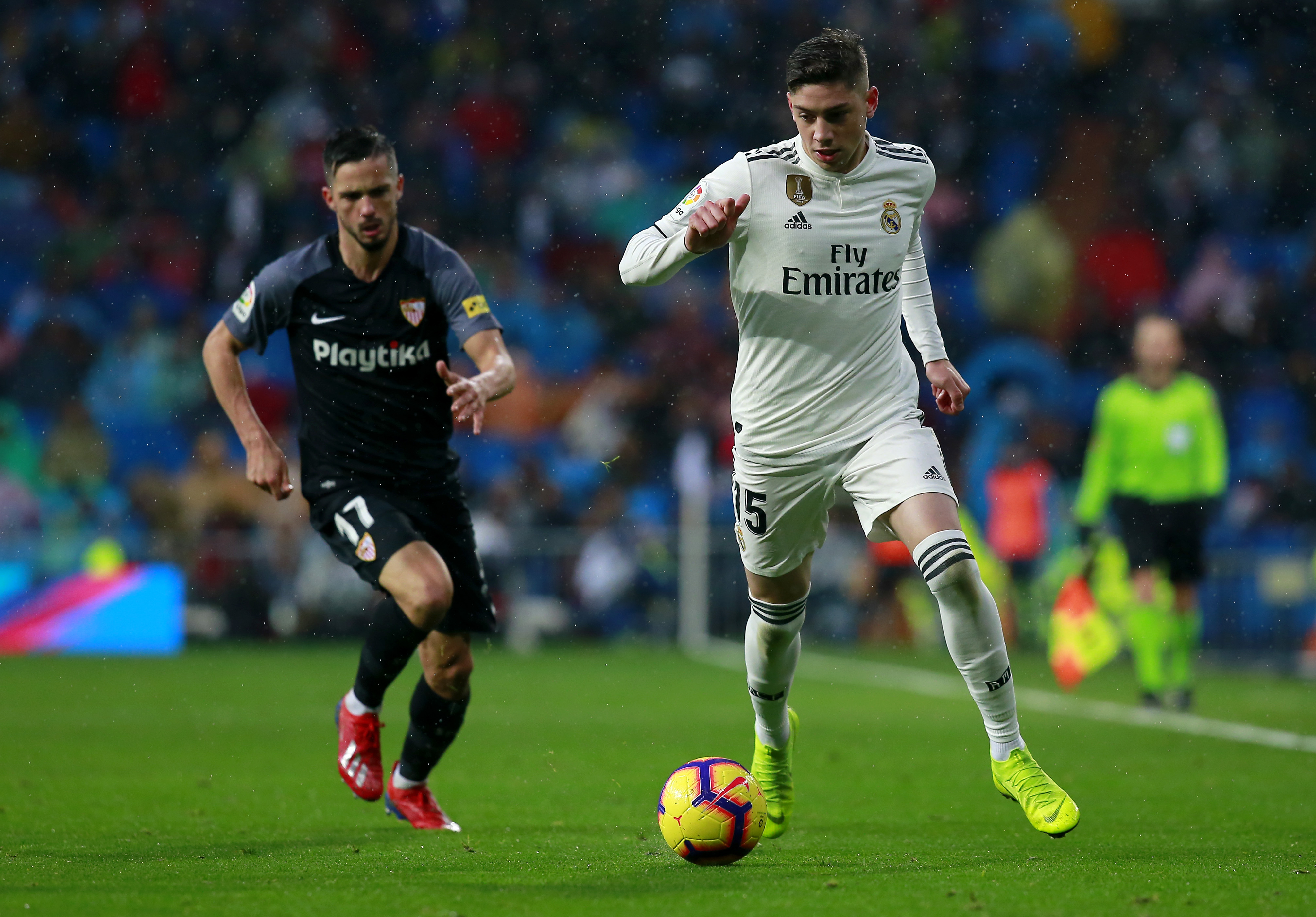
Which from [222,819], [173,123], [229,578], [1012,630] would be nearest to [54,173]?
[173,123]

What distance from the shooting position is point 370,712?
20.5ft

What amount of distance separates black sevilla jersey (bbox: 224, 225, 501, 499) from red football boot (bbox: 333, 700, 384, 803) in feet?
2.85

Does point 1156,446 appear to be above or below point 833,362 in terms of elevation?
below

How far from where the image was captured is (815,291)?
218 inches

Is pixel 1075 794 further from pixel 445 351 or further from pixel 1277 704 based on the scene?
pixel 1277 704

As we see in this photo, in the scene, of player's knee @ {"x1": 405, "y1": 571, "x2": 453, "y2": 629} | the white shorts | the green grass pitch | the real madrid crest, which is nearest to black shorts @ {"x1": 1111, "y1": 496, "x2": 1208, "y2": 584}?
the green grass pitch

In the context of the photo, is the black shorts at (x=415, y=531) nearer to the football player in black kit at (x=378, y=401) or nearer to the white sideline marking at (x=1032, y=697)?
the football player in black kit at (x=378, y=401)

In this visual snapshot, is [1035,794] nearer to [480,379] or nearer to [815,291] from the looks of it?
[815,291]

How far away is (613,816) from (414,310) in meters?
2.05

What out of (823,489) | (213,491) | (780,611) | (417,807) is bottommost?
(213,491)

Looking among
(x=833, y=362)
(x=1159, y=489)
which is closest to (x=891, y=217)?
(x=833, y=362)

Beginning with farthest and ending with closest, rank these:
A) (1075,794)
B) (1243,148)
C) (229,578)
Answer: (1243,148) → (229,578) → (1075,794)

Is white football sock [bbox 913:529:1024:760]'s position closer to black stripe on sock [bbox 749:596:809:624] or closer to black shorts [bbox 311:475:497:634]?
black stripe on sock [bbox 749:596:809:624]

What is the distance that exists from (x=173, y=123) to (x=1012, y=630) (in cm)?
1118
